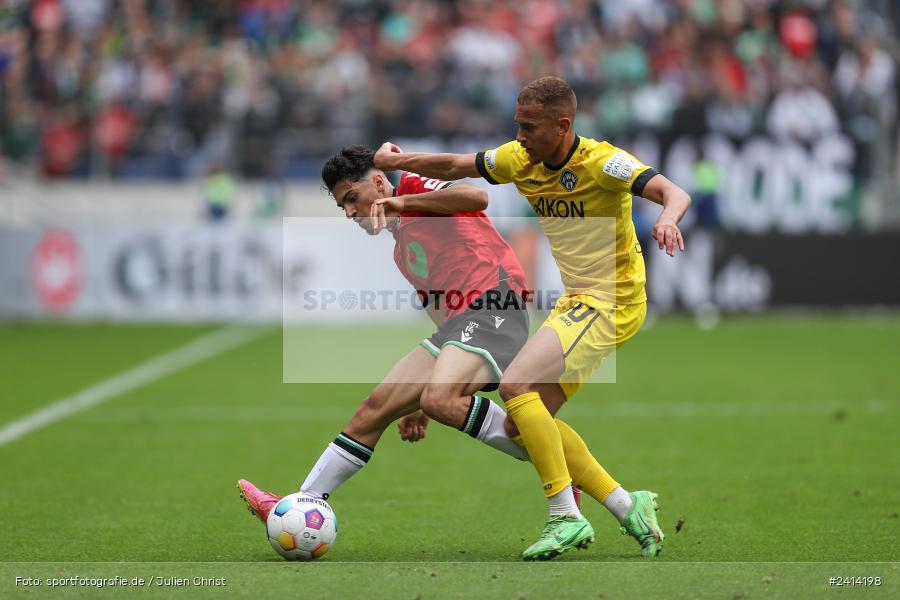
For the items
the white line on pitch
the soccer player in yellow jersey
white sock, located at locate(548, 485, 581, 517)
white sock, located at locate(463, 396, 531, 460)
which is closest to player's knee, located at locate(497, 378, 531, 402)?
the soccer player in yellow jersey

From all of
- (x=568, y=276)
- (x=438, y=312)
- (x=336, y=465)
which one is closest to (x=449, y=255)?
(x=438, y=312)

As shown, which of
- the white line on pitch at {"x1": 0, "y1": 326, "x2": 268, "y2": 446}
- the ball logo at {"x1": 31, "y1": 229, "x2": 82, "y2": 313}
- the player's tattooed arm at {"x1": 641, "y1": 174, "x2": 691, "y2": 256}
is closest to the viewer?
the player's tattooed arm at {"x1": 641, "y1": 174, "x2": 691, "y2": 256}

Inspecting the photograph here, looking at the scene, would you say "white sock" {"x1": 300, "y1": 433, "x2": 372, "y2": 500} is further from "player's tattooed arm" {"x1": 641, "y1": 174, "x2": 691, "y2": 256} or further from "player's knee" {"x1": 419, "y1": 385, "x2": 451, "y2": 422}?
"player's tattooed arm" {"x1": 641, "y1": 174, "x2": 691, "y2": 256}

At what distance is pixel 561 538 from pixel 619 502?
0.41m

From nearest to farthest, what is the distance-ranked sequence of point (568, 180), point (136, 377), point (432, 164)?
point (568, 180) < point (432, 164) < point (136, 377)

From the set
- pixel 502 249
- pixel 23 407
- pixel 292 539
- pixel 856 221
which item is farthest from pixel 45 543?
pixel 856 221

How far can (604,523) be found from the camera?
24.2 ft

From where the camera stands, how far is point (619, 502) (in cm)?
640

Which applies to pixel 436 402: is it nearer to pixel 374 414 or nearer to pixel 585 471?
pixel 374 414

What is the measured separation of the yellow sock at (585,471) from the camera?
21.2ft

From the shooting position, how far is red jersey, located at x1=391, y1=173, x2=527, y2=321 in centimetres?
677

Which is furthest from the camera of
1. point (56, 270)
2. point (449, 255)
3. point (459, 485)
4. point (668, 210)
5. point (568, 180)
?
point (56, 270)

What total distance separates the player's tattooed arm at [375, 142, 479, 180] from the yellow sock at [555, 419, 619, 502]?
1.26 meters

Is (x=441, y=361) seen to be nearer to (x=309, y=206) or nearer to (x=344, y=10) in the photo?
(x=309, y=206)
